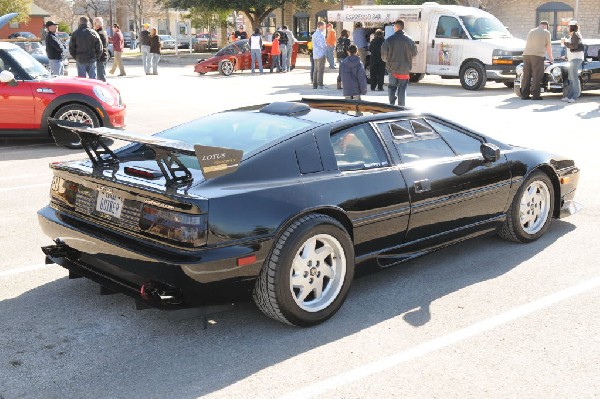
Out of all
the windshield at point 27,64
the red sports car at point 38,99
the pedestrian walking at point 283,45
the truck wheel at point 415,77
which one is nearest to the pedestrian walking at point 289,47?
the pedestrian walking at point 283,45

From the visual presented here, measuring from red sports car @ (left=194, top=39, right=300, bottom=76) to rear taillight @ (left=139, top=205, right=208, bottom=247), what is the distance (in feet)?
78.3

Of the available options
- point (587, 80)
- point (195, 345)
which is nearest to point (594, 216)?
point (195, 345)

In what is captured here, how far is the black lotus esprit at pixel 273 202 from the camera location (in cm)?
411

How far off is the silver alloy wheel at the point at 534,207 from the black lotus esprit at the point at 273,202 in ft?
1.32

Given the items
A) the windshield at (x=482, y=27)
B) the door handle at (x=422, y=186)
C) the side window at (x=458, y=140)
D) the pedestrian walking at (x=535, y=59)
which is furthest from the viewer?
the windshield at (x=482, y=27)

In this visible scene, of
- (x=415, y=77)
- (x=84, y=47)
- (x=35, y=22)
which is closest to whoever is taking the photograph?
(x=84, y=47)

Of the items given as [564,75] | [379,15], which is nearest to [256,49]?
[379,15]

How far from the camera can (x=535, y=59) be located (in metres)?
17.5

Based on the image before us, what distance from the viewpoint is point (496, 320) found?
466 centimetres

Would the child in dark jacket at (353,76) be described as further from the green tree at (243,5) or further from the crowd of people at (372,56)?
the green tree at (243,5)

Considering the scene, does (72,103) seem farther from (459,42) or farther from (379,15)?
(379,15)

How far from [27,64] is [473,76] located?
12.8 m

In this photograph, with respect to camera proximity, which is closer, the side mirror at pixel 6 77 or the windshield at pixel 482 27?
the side mirror at pixel 6 77

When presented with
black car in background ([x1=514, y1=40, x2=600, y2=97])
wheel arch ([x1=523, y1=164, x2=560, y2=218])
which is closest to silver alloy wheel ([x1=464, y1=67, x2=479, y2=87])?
black car in background ([x1=514, y1=40, x2=600, y2=97])
